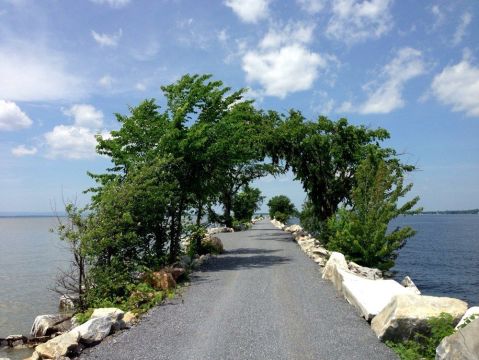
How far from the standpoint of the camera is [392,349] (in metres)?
7.90

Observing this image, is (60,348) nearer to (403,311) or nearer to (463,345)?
(403,311)

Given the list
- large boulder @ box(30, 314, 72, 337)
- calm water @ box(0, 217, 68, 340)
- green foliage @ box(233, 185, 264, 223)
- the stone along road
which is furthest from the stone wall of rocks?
green foliage @ box(233, 185, 264, 223)

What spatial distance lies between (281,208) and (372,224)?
5576 cm

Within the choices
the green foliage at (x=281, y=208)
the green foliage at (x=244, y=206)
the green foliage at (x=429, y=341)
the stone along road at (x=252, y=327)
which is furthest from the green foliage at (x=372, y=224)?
the green foliage at (x=281, y=208)

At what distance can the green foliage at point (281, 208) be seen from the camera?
230ft

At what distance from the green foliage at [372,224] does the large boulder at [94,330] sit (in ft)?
33.8

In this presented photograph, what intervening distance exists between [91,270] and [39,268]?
60.5ft

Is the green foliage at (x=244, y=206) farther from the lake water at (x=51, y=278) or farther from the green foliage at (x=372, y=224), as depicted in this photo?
the green foliage at (x=372, y=224)

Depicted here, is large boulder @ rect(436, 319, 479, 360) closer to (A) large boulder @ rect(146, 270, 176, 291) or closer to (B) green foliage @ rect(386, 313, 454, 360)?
(B) green foliage @ rect(386, 313, 454, 360)

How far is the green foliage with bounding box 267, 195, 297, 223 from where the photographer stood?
7012 cm

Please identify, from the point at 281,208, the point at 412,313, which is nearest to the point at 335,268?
the point at 412,313

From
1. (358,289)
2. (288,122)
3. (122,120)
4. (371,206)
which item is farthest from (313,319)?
(288,122)

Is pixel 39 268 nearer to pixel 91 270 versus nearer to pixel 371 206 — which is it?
pixel 91 270

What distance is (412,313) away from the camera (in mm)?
7953
